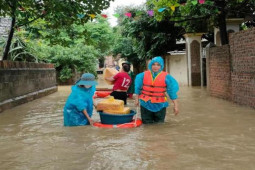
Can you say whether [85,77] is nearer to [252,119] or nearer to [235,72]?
[252,119]

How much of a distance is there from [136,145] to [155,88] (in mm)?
1837

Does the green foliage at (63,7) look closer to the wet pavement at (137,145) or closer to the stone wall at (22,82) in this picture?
the stone wall at (22,82)

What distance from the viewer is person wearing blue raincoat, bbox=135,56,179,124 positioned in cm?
675

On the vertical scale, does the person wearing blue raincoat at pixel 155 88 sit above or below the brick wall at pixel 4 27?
below

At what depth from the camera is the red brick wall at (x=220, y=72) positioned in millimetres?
11098

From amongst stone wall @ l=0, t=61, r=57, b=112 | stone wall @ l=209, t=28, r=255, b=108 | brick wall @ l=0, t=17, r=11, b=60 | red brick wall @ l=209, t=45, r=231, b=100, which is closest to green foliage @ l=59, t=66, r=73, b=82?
brick wall @ l=0, t=17, r=11, b=60

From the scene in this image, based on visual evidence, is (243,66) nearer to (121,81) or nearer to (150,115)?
(121,81)

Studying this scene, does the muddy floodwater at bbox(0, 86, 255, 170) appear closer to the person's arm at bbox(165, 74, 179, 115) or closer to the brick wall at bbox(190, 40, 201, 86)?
the person's arm at bbox(165, 74, 179, 115)

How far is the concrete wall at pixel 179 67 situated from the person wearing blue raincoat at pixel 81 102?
14.6 meters

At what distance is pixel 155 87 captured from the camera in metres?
6.79

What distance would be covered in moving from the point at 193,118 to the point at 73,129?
2.93 m

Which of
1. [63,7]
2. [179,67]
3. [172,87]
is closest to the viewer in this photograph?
[172,87]

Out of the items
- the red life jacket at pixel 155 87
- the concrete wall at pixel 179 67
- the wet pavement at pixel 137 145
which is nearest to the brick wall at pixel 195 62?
the concrete wall at pixel 179 67

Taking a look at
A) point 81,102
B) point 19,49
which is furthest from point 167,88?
point 19,49
